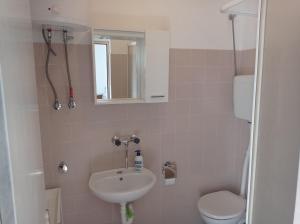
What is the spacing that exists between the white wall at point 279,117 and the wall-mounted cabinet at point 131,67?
1110mm

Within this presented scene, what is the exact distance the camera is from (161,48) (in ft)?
5.93

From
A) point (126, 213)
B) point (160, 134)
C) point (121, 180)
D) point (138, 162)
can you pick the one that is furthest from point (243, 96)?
point (126, 213)

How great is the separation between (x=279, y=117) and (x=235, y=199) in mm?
1628

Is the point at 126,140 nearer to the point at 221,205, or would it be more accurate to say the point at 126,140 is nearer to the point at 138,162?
the point at 138,162

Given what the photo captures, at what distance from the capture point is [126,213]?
183cm

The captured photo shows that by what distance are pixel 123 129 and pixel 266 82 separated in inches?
52.0

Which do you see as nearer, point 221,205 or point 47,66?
point 47,66

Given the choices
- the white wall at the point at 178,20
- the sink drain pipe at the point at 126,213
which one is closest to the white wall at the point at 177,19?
the white wall at the point at 178,20

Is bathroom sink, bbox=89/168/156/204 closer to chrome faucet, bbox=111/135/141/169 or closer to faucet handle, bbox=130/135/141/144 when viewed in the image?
chrome faucet, bbox=111/135/141/169

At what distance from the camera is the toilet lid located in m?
1.89

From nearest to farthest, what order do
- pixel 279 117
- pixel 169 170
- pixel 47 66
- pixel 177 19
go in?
pixel 279 117
pixel 47 66
pixel 177 19
pixel 169 170

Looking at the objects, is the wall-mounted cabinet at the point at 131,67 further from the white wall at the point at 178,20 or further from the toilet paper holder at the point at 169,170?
the toilet paper holder at the point at 169,170

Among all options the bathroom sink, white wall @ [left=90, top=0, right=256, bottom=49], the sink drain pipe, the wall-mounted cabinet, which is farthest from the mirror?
the sink drain pipe

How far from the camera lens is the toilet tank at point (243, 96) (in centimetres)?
193
